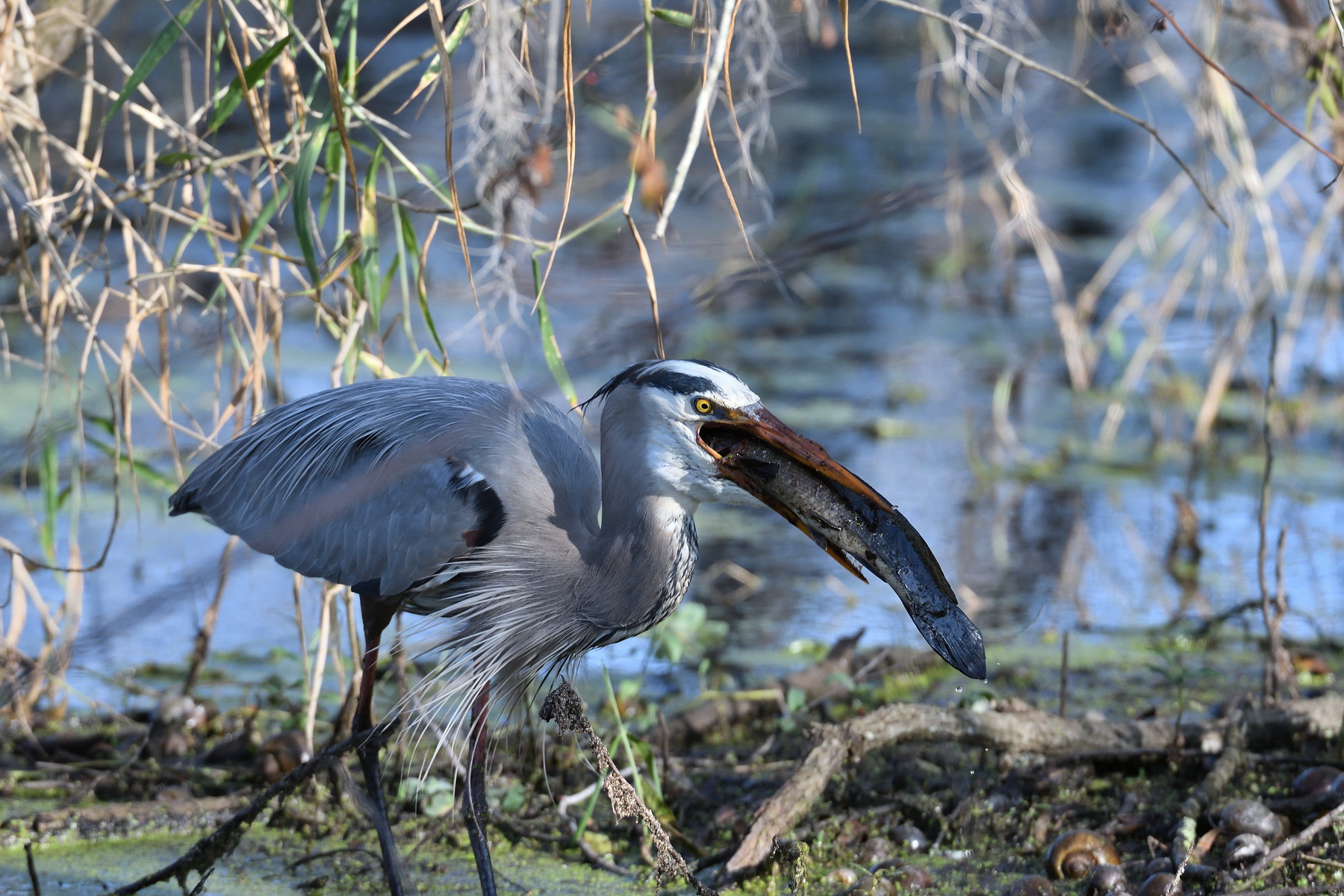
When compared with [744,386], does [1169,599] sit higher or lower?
lower

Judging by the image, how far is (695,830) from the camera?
328cm

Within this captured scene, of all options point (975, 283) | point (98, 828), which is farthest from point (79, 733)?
point (975, 283)

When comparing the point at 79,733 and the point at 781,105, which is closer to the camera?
the point at 79,733

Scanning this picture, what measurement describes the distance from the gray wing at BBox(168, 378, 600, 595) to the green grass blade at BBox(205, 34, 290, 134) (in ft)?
2.11

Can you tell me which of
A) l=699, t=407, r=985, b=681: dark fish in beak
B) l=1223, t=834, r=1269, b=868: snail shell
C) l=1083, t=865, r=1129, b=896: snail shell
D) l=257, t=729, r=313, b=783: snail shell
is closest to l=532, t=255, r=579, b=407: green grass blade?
l=699, t=407, r=985, b=681: dark fish in beak

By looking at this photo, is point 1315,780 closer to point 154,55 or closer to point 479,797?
point 479,797

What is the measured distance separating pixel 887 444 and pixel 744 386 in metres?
3.56

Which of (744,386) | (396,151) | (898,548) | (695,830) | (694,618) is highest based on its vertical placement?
(396,151)

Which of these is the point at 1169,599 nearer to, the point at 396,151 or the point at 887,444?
the point at 887,444

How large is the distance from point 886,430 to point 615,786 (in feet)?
12.4

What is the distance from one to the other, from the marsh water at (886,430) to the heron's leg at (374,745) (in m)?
0.45

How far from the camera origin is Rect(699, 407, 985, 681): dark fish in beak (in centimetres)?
244

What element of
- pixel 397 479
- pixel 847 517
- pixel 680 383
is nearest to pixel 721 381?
pixel 680 383

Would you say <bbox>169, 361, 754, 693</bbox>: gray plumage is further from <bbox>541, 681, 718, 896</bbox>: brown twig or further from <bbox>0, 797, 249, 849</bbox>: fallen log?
<bbox>0, 797, 249, 849</bbox>: fallen log
